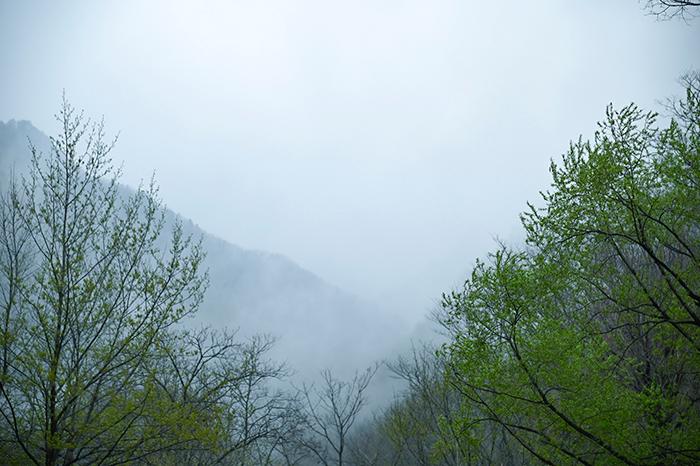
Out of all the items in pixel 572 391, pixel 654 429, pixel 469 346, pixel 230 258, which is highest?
pixel 230 258

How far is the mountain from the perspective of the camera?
85500mm

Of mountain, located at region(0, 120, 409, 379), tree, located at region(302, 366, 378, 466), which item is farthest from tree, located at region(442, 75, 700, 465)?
mountain, located at region(0, 120, 409, 379)

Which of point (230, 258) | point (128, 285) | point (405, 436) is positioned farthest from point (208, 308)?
point (128, 285)

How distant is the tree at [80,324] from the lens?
19.1 feet

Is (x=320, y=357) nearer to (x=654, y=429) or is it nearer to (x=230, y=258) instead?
(x=230, y=258)

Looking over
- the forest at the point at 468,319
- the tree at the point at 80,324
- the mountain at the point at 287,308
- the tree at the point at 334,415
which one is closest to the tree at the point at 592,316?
the forest at the point at 468,319

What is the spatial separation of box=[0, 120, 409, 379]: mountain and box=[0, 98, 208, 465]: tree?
71.7 m

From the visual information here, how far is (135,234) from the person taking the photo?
6.95 meters

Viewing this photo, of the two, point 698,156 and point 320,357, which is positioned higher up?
point 320,357

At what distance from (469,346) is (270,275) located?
12208 cm

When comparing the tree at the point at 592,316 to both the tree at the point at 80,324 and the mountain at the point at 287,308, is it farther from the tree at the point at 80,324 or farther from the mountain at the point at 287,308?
the mountain at the point at 287,308

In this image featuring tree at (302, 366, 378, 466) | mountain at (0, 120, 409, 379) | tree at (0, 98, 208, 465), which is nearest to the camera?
tree at (0, 98, 208, 465)

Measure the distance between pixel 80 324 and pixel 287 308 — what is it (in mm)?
119415

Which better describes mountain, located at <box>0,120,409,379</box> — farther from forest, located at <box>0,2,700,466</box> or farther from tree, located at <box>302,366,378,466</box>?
forest, located at <box>0,2,700,466</box>
